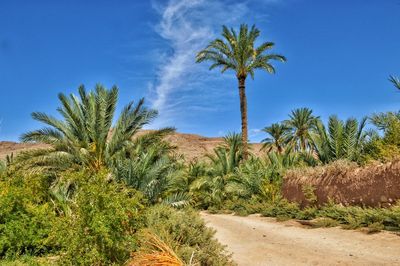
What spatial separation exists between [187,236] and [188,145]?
76444mm

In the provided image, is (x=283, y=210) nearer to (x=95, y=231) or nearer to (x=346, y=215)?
(x=346, y=215)

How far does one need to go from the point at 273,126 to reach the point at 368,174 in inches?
1341

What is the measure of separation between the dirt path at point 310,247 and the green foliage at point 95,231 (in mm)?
2742

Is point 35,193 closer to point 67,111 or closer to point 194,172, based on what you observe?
point 67,111

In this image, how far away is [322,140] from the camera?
842 inches

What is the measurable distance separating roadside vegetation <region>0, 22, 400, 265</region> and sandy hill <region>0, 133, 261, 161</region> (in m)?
44.5

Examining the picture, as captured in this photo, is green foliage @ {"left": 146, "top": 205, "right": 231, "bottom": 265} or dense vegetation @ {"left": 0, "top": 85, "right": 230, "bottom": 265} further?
dense vegetation @ {"left": 0, "top": 85, "right": 230, "bottom": 265}

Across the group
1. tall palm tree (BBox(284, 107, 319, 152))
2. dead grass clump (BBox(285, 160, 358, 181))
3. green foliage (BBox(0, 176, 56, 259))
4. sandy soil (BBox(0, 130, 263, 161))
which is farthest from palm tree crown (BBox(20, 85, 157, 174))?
sandy soil (BBox(0, 130, 263, 161))

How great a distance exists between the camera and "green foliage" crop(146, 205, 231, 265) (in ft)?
22.6

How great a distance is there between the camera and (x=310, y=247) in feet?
32.4

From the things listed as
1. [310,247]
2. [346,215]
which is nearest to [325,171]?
[346,215]

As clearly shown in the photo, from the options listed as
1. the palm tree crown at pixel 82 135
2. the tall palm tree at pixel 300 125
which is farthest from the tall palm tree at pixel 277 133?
the palm tree crown at pixel 82 135

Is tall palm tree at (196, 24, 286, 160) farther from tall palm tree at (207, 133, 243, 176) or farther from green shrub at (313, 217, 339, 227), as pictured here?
green shrub at (313, 217, 339, 227)

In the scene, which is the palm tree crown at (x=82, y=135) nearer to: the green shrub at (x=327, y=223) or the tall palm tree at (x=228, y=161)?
the green shrub at (x=327, y=223)
